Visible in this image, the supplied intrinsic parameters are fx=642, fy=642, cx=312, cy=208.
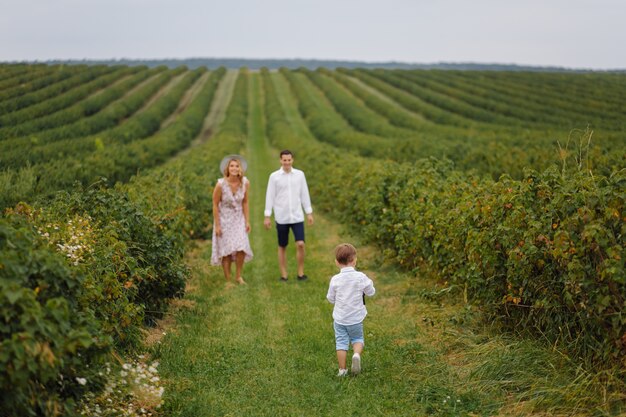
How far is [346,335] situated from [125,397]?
7.57 feet

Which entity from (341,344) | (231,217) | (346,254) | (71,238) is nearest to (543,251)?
(346,254)

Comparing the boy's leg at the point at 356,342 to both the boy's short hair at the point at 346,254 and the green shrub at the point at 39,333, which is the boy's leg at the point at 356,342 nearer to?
the boy's short hair at the point at 346,254

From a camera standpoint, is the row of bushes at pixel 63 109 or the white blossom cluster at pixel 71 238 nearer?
the white blossom cluster at pixel 71 238

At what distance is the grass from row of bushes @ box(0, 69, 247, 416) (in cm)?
81

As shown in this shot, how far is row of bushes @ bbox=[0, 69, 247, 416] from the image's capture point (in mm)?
3980

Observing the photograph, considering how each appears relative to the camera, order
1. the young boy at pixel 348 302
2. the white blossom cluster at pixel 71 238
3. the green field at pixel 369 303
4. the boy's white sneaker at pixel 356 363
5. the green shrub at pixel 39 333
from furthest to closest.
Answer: the young boy at pixel 348 302 → the boy's white sneaker at pixel 356 363 → the white blossom cluster at pixel 71 238 → the green field at pixel 369 303 → the green shrub at pixel 39 333

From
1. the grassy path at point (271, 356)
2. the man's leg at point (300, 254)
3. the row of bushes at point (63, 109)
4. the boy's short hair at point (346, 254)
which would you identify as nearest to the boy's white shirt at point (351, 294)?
the boy's short hair at point (346, 254)

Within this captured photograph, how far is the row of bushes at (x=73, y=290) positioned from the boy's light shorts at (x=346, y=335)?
6.63 ft

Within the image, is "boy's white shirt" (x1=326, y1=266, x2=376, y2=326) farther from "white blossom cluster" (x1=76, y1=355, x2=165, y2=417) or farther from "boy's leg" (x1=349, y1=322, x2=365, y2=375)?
"white blossom cluster" (x1=76, y1=355, x2=165, y2=417)

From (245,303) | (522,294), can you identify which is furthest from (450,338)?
(245,303)

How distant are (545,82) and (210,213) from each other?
2086 inches

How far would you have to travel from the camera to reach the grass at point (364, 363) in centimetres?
563

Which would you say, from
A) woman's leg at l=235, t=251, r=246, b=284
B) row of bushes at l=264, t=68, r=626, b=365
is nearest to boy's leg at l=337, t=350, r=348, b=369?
row of bushes at l=264, t=68, r=626, b=365

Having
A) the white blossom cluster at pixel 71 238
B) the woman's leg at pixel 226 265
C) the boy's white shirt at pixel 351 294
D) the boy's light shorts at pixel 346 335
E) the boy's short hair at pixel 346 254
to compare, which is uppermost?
the white blossom cluster at pixel 71 238
